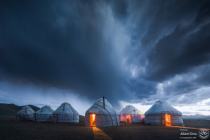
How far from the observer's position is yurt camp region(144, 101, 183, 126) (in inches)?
1411

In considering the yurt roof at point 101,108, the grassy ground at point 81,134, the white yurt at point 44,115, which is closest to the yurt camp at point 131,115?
the yurt roof at point 101,108

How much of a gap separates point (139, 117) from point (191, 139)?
1273 inches

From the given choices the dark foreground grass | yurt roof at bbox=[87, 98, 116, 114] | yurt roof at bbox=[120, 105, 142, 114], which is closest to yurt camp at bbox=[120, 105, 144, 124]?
yurt roof at bbox=[120, 105, 142, 114]

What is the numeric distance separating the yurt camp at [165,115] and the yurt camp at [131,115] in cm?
794

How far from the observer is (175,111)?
118ft

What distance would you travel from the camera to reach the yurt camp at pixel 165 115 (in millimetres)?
35844

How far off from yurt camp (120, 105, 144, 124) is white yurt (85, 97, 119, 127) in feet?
40.6

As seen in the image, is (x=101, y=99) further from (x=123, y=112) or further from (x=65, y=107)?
(x=123, y=112)

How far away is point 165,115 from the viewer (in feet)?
118

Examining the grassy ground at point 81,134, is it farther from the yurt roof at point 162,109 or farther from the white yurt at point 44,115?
the white yurt at point 44,115

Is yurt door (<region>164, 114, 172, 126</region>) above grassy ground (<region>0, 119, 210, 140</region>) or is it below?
above

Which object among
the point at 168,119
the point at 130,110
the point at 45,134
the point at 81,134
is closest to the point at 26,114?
the point at 130,110

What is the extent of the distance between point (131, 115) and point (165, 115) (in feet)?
36.6

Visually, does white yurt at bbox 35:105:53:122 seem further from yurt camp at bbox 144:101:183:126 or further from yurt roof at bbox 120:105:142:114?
yurt camp at bbox 144:101:183:126
